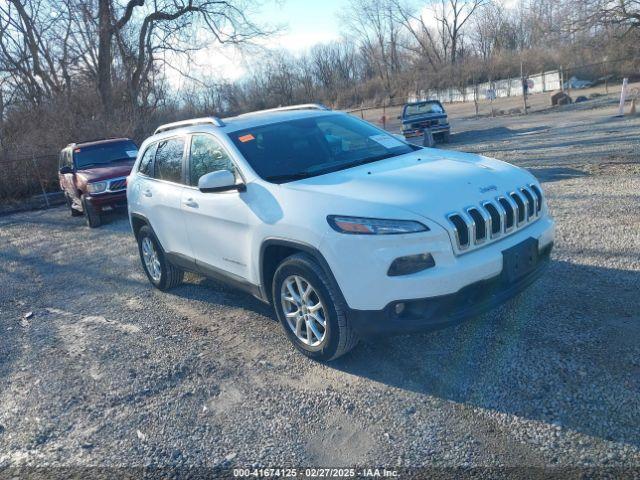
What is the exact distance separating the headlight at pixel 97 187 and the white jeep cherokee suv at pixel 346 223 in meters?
7.21

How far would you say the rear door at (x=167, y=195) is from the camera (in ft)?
18.2

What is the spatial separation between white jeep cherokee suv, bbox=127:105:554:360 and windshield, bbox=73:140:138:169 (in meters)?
8.39

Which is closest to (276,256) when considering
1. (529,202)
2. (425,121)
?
(529,202)

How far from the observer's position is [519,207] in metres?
4.11

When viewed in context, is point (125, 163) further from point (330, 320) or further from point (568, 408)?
point (568, 408)

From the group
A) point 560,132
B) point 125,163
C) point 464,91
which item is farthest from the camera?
point 464,91

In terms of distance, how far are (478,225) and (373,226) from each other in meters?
0.71

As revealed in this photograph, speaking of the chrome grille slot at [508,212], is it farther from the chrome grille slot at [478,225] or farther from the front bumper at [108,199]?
the front bumper at [108,199]

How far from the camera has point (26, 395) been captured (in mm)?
4461

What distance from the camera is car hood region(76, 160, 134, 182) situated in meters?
12.4

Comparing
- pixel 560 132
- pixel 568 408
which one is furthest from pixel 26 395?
pixel 560 132

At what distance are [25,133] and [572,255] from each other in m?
21.4

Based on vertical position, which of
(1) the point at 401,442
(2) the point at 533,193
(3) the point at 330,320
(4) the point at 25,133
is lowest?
(1) the point at 401,442

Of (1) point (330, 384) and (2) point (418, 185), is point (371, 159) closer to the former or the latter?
(2) point (418, 185)
